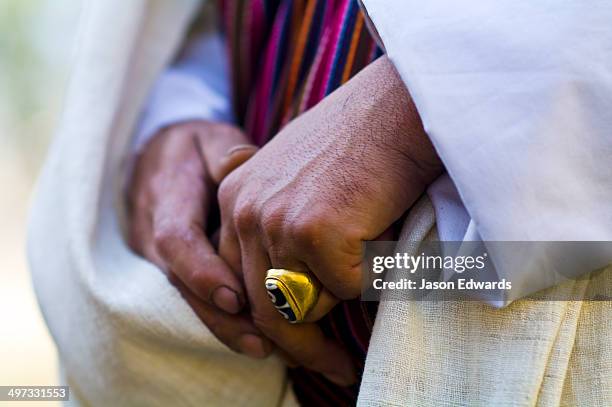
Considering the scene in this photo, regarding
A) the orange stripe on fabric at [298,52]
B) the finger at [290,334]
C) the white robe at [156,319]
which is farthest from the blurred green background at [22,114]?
the finger at [290,334]

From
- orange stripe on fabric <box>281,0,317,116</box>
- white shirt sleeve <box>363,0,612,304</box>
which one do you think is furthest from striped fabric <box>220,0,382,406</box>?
white shirt sleeve <box>363,0,612,304</box>

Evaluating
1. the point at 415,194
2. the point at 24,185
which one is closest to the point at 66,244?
the point at 415,194

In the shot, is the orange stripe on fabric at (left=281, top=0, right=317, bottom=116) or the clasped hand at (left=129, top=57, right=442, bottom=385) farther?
the orange stripe on fabric at (left=281, top=0, right=317, bottom=116)

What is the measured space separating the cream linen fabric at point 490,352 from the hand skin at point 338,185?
1.3 inches

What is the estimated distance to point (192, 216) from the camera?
60 centimetres

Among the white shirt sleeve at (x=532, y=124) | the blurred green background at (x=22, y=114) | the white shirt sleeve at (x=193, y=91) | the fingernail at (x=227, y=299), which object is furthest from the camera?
the blurred green background at (x=22, y=114)

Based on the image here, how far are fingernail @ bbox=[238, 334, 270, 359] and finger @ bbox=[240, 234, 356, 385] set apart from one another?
0.05 feet

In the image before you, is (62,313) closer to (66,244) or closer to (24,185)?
(66,244)

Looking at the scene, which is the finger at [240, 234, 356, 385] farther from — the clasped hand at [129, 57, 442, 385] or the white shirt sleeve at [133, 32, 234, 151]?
the white shirt sleeve at [133, 32, 234, 151]

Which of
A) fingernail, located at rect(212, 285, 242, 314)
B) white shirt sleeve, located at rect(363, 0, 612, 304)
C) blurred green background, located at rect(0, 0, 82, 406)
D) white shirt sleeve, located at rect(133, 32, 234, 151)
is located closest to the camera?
white shirt sleeve, located at rect(363, 0, 612, 304)

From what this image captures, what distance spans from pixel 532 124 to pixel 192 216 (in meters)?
0.29

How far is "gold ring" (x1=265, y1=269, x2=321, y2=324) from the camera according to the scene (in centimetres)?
46

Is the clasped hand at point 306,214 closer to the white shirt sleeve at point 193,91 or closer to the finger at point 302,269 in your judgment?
the finger at point 302,269

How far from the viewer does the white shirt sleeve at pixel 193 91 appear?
2.43 feet
